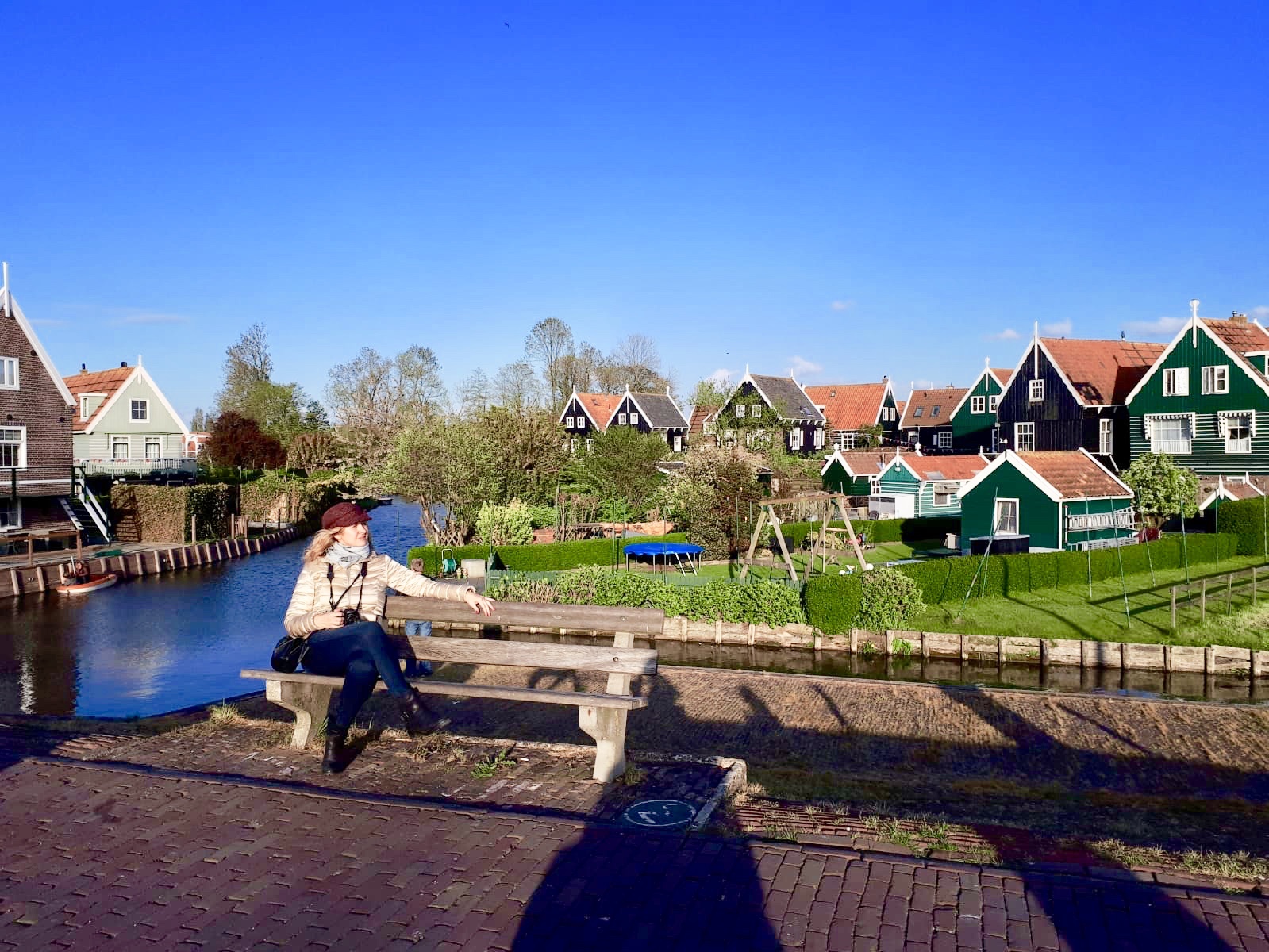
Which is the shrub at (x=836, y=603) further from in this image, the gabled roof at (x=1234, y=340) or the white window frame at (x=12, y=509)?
the white window frame at (x=12, y=509)

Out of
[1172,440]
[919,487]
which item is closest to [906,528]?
[919,487]

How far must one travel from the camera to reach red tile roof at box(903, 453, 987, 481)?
43.9m

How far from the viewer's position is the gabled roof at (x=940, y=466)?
43750 millimetres

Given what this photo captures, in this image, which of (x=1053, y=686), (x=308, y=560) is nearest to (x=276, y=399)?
(x=1053, y=686)

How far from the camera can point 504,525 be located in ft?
116

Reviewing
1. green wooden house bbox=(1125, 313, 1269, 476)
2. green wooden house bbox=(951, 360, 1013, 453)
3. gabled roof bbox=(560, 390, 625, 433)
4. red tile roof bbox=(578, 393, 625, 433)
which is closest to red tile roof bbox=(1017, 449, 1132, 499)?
green wooden house bbox=(1125, 313, 1269, 476)

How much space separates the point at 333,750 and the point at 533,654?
162 cm

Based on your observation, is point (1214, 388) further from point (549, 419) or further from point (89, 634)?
point (89, 634)

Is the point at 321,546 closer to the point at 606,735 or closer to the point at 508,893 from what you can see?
the point at 606,735

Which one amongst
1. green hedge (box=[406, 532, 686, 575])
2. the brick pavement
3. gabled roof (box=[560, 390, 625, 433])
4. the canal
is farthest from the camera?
gabled roof (box=[560, 390, 625, 433])

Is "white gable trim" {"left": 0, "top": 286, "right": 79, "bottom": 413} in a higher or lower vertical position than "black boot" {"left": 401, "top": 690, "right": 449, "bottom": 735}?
higher

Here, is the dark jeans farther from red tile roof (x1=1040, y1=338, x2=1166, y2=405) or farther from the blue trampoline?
red tile roof (x1=1040, y1=338, x2=1166, y2=405)

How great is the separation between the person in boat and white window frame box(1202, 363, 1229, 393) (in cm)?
4359

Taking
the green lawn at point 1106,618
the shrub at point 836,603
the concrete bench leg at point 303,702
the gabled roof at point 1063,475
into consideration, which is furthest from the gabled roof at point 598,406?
the concrete bench leg at point 303,702
